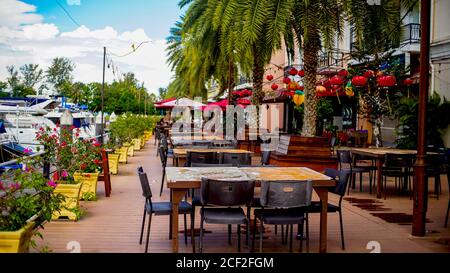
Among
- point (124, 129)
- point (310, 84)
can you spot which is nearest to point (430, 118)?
point (310, 84)

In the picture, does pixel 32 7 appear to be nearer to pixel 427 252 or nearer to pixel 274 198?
pixel 274 198

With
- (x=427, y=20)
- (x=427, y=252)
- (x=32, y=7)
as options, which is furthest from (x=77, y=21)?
(x=427, y=252)

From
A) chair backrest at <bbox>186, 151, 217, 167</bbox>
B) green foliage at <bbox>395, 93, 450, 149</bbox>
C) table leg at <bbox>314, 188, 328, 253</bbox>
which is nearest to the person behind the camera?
table leg at <bbox>314, 188, 328, 253</bbox>

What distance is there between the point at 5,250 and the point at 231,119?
21326mm

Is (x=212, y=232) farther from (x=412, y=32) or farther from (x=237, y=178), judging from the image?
(x=412, y=32)

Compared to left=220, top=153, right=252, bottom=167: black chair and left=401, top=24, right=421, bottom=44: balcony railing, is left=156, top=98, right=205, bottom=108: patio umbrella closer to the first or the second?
left=401, top=24, right=421, bottom=44: balcony railing

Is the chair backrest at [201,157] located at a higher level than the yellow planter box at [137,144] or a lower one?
higher

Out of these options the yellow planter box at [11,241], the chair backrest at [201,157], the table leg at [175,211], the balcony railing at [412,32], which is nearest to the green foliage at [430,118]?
the balcony railing at [412,32]

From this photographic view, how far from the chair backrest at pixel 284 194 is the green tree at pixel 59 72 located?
188 feet

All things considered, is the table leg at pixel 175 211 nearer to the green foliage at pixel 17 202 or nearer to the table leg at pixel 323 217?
the green foliage at pixel 17 202

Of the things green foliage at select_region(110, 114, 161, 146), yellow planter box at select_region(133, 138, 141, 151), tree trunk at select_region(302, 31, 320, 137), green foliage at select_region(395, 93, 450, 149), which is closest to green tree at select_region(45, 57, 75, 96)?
yellow planter box at select_region(133, 138, 141, 151)

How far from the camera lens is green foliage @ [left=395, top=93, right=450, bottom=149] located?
16.6 meters

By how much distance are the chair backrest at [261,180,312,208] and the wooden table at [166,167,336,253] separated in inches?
12.6

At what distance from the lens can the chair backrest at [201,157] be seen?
33.7 feet
